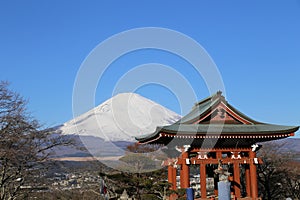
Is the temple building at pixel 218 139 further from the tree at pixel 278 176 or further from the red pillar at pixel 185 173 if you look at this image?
the tree at pixel 278 176

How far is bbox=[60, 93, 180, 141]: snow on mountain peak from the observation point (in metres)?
86.3

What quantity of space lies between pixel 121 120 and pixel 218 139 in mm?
70180

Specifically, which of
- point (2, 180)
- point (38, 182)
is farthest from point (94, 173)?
A: point (2, 180)

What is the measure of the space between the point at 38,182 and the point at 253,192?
13.4 m

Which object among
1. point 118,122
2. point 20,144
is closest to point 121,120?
point 118,122

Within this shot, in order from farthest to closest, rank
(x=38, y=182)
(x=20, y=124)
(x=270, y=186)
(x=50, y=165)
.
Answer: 1. (x=270, y=186)
2. (x=38, y=182)
3. (x=50, y=165)
4. (x=20, y=124)

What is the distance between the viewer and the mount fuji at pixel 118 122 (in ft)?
260

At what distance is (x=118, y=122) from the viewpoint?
3095 inches

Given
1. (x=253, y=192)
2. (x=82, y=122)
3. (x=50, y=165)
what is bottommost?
(x=253, y=192)

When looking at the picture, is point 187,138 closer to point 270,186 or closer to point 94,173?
point 270,186

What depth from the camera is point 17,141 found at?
1767cm

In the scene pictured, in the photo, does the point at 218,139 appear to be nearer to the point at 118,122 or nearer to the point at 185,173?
the point at 185,173

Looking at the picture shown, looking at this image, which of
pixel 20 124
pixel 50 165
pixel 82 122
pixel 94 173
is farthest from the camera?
pixel 82 122

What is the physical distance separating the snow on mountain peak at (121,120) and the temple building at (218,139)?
142ft
